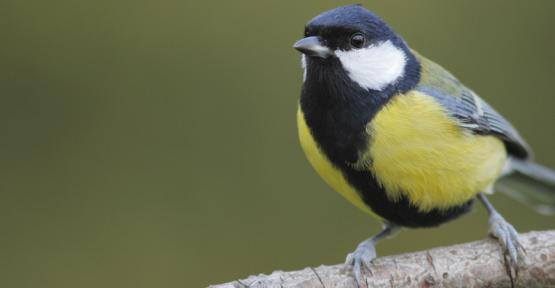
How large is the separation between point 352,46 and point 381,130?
239mm

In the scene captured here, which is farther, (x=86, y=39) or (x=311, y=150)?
(x=86, y=39)

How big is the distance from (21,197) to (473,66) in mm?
2104

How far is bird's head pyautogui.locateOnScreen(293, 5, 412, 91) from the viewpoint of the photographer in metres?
1.97

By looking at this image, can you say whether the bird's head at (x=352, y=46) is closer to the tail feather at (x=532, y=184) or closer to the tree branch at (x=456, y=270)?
the tree branch at (x=456, y=270)

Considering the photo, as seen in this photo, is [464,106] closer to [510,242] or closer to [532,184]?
[510,242]

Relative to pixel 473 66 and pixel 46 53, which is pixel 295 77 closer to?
pixel 473 66

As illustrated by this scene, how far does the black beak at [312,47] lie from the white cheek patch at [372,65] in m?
0.04

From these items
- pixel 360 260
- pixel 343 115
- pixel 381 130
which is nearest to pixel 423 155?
pixel 381 130

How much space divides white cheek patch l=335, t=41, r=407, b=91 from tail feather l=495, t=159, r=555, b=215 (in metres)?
0.78

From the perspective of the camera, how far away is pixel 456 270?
6.76 feet

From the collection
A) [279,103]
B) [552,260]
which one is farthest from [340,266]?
[279,103]

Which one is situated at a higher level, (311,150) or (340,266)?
(311,150)

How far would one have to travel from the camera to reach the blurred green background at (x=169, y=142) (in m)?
3.29

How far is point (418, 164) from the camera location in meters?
2.01
